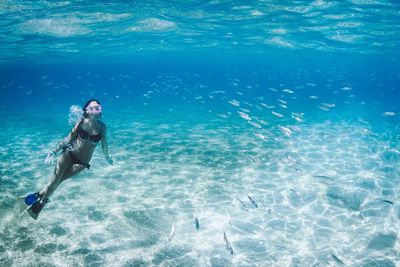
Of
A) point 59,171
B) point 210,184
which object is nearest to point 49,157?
point 59,171

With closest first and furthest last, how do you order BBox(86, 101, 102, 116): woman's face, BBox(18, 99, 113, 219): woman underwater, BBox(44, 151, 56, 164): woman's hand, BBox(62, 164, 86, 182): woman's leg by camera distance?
BBox(86, 101, 102, 116): woman's face
BBox(18, 99, 113, 219): woman underwater
BBox(44, 151, 56, 164): woman's hand
BBox(62, 164, 86, 182): woman's leg

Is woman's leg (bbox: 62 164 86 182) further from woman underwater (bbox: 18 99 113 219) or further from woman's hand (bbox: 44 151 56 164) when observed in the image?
woman's hand (bbox: 44 151 56 164)

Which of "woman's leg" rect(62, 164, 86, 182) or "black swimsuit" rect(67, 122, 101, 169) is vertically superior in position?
"black swimsuit" rect(67, 122, 101, 169)

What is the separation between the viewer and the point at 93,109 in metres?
6.13

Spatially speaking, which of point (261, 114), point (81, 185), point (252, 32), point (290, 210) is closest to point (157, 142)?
point (81, 185)

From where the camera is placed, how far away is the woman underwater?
6.29m

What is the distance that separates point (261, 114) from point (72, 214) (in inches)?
959

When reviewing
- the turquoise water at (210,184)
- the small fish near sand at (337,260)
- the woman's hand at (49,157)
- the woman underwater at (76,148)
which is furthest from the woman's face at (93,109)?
the small fish near sand at (337,260)

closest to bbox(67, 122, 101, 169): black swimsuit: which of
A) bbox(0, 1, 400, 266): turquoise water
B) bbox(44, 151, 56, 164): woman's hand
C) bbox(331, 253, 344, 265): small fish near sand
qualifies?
bbox(44, 151, 56, 164): woman's hand

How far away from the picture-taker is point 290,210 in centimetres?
895

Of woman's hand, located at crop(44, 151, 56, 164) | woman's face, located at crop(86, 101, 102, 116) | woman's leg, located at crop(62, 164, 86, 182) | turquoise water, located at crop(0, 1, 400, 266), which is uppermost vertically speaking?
woman's face, located at crop(86, 101, 102, 116)

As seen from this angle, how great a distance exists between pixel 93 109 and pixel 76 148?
3.46ft

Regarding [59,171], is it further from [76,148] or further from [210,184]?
[210,184]

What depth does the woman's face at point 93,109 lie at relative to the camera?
6.13 metres
